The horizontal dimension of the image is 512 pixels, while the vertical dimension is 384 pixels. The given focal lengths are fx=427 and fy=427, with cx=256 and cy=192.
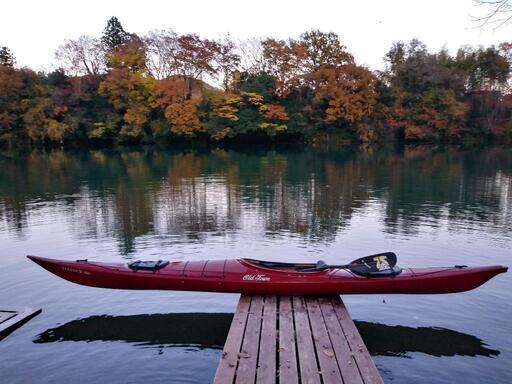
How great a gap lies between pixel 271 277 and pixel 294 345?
1.91 m

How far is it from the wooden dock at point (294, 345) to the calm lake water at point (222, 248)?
0.83 meters

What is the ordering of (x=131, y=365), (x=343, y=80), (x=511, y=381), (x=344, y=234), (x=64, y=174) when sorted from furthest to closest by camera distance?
(x=343, y=80) < (x=64, y=174) < (x=344, y=234) < (x=131, y=365) < (x=511, y=381)

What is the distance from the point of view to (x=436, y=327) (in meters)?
8.43

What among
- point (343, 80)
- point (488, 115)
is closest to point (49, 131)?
point (343, 80)

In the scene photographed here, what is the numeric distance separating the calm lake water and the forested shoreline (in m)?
24.3

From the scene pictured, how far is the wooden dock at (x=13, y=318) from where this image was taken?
7.84 metres

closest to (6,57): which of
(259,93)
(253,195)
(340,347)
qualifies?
(259,93)

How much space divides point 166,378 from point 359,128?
53274 mm

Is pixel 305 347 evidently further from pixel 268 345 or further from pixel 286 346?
pixel 268 345

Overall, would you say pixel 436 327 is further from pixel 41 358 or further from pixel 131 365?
pixel 41 358

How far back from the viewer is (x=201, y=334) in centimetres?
821

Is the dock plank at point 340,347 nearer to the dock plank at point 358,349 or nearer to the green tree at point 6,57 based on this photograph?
the dock plank at point 358,349

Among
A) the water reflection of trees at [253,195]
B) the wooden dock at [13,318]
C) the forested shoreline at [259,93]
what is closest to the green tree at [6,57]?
the forested shoreline at [259,93]

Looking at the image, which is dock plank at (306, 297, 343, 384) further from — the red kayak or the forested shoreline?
the forested shoreline
